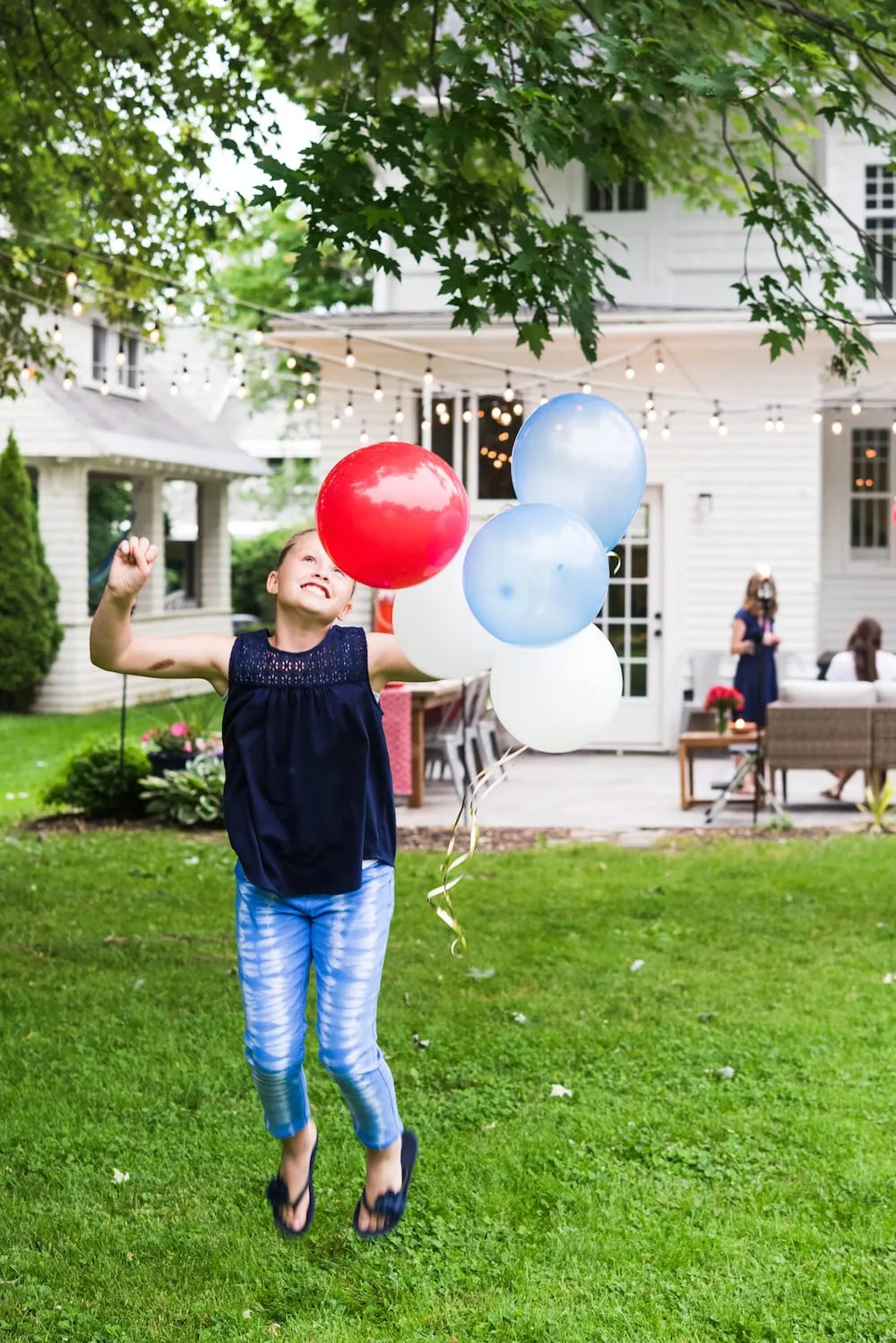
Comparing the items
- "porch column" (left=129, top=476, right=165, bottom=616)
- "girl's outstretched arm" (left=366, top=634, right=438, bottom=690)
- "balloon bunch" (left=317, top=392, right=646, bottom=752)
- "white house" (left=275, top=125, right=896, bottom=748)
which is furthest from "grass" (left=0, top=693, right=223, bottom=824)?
"balloon bunch" (left=317, top=392, right=646, bottom=752)

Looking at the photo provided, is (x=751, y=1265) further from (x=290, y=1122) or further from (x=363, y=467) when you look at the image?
(x=363, y=467)

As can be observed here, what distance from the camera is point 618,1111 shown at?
4.59 m

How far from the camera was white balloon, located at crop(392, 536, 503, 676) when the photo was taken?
3363 millimetres

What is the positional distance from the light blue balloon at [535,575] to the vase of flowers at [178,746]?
750 cm

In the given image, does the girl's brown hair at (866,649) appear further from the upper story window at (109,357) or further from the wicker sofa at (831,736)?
the upper story window at (109,357)

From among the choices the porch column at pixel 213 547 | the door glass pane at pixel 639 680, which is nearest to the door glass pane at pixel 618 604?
the door glass pane at pixel 639 680

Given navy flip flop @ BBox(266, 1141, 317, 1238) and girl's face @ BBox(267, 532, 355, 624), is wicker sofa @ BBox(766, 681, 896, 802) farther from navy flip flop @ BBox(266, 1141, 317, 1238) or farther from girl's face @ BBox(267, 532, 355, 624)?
girl's face @ BBox(267, 532, 355, 624)

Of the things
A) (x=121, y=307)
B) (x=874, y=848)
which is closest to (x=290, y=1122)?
(x=874, y=848)

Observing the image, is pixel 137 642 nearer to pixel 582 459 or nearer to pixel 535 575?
pixel 535 575

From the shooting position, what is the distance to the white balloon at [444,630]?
3363 millimetres

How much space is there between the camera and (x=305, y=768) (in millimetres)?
3262

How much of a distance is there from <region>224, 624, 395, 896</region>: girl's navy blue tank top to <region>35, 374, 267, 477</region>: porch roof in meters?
16.3

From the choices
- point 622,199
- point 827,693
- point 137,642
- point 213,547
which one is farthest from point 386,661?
point 213,547

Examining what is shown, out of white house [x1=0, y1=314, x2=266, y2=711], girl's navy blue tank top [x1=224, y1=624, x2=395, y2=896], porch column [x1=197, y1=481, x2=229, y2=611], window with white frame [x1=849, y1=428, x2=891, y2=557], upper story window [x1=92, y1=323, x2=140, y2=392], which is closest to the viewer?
girl's navy blue tank top [x1=224, y1=624, x2=395, y2=896]
